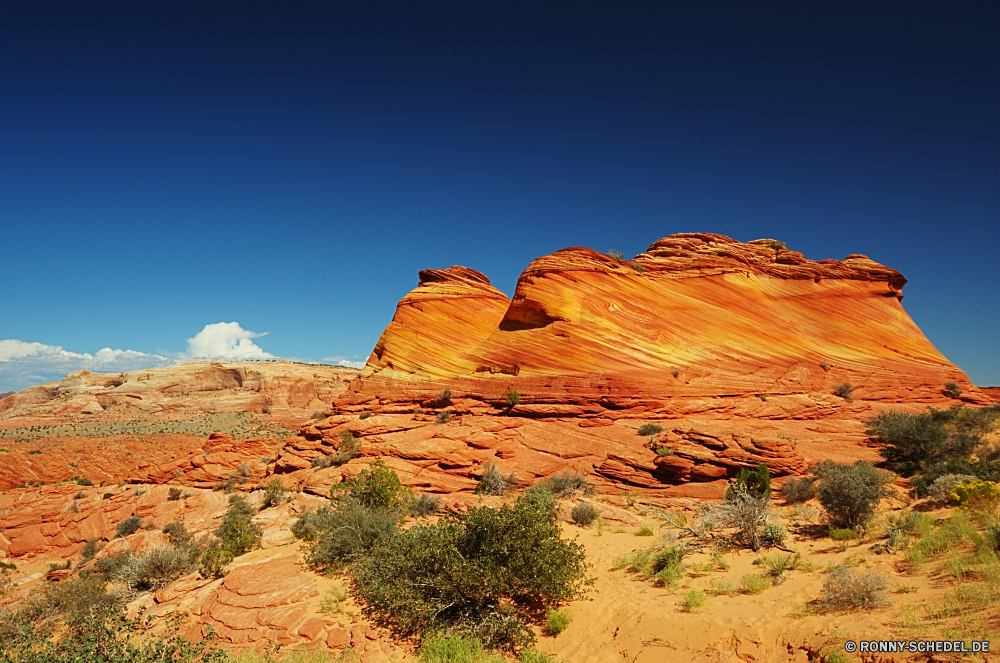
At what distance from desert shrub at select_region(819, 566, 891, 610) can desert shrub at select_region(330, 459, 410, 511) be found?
32.4 feet

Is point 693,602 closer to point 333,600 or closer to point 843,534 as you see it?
point 843,534

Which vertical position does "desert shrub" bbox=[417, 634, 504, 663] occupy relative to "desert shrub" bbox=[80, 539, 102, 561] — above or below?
above

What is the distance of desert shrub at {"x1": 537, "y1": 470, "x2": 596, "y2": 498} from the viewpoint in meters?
14.3

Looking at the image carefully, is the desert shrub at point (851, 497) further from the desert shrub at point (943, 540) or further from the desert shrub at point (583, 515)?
the desert shrub at point (583, 515)

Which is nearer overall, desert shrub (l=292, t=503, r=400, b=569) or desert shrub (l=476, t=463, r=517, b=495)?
desert shrub (l=292, t=503, r=400, b=569)

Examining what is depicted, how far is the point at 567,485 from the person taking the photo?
1448 centimetres

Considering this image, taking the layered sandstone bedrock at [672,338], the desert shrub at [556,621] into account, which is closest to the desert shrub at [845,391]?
the layered sandstone bedrock at [672,338]

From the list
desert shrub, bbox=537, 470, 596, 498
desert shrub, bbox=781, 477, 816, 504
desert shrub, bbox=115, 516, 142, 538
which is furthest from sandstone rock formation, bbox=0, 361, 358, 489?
desert shrub, bbox=781, 477, 816, 504

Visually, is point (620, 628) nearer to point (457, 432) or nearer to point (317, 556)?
point (317, 556)

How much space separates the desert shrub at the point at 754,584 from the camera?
7.03 m

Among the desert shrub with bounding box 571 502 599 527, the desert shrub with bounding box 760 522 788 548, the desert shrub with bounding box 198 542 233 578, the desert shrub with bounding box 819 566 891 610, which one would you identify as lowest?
the desert shrub with bounding box 198 542 233 578

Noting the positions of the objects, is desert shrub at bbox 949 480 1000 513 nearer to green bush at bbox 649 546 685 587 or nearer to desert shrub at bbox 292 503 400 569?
green bush at bbox 649 546 685 587

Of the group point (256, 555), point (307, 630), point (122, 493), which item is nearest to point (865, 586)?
point (307, 630)

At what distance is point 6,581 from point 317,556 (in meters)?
13.5
